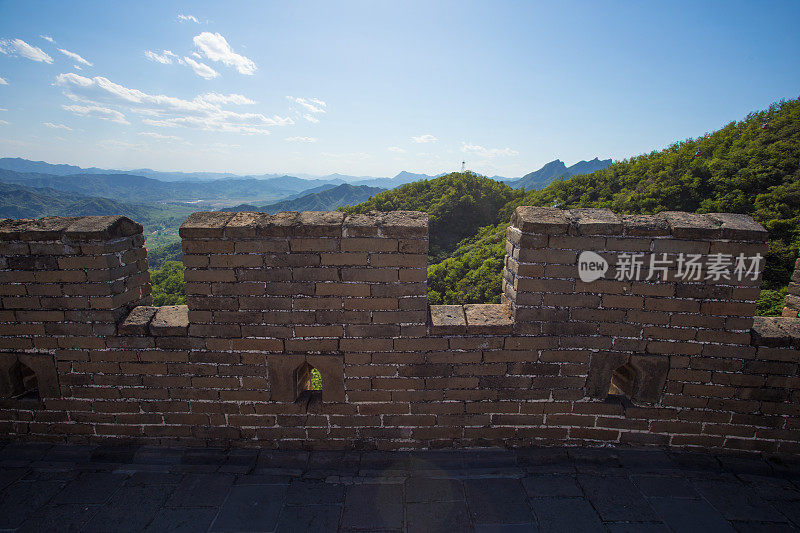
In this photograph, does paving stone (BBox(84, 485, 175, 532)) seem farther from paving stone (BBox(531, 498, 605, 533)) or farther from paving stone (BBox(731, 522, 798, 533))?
paving stone (BBox(731, 522, 798, 533))

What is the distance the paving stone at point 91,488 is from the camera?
2.40 metres

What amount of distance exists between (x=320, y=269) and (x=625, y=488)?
2.68 meters

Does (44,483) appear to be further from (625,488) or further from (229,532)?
Result: (625,488)

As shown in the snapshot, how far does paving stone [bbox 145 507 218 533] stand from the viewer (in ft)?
7.18

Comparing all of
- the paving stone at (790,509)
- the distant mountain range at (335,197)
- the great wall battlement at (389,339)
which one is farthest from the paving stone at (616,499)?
the distant mountain range at (335,197)

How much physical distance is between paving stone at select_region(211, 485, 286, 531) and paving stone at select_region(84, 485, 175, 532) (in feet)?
1.53

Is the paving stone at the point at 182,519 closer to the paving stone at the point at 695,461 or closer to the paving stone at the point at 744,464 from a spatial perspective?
the paving stone at the point at 695,461

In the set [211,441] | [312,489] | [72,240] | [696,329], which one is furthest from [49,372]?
[696,329]

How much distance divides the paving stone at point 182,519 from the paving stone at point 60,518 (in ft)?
1.49

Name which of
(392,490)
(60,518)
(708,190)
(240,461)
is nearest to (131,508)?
(60,518)

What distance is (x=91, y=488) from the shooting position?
98.1 inches

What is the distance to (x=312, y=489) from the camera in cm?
246

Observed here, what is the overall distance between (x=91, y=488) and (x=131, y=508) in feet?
1.44

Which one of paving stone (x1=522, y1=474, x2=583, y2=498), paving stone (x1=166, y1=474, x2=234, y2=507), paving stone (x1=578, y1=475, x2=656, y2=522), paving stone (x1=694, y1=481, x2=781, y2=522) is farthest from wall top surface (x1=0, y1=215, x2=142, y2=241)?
paving stone (x1=694, y1=481, x2=781, y2=522)
